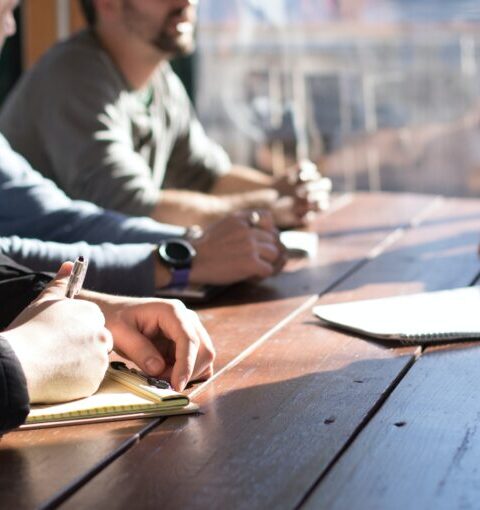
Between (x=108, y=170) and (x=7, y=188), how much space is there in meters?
0.55

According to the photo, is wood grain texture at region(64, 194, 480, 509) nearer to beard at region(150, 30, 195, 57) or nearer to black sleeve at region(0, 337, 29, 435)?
black sleeve at region(0, 337, 29, 435)

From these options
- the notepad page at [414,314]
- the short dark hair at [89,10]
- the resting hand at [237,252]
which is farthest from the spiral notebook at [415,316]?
the short dark hair at [89,10]

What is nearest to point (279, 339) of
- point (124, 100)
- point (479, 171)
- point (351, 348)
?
point (351, 348)

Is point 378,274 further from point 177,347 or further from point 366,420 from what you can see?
point 366,420

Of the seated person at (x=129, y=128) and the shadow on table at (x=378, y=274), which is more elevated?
the seated person at (x=129, y=128)

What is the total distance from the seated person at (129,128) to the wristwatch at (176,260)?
635mm

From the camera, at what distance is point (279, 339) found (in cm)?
154

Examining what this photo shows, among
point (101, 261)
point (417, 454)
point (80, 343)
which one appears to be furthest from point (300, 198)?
point (417, 454)

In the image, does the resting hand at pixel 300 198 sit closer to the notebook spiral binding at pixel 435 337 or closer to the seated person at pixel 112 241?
the seated person at pixel 112 241

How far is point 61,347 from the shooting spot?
1.17 metres

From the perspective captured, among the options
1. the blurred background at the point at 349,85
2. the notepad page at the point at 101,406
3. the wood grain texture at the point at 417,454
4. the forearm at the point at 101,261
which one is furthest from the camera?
the blurred background at the point at 349,85

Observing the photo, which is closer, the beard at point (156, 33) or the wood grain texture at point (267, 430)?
the wood grain texture at point (267, 430)

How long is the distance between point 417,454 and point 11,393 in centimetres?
36

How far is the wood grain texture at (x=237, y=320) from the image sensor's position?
3.25ft
